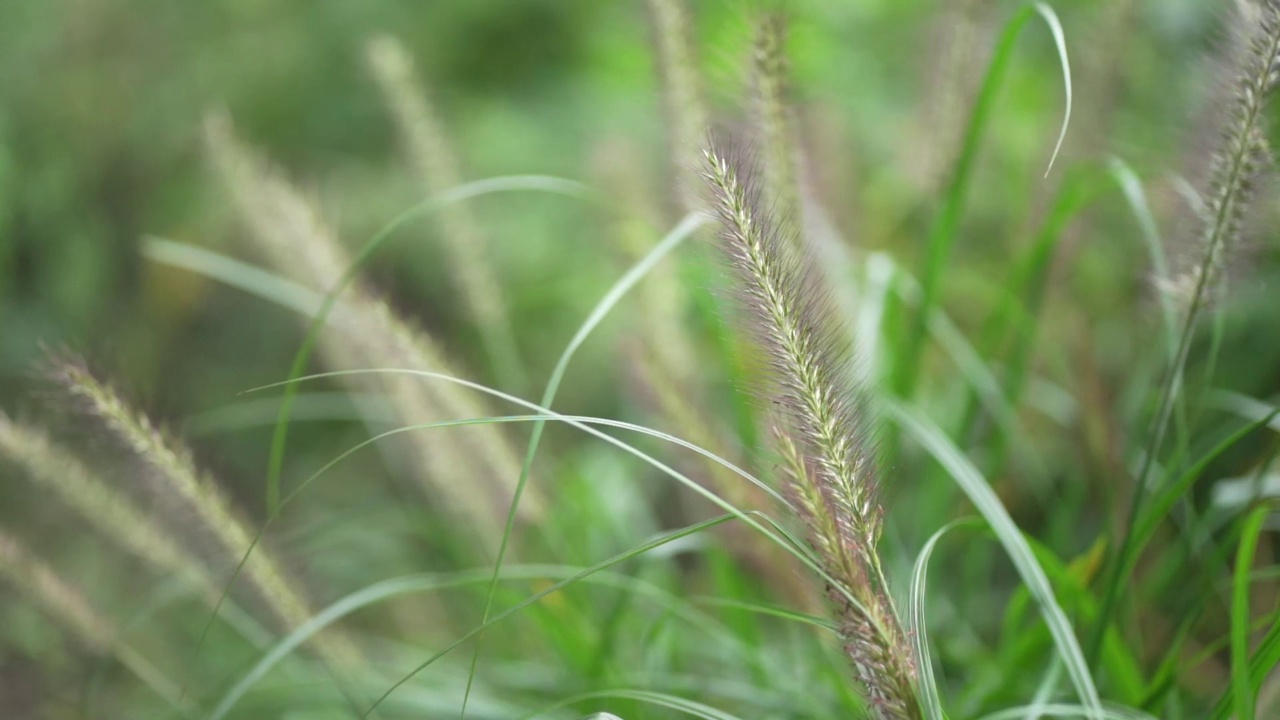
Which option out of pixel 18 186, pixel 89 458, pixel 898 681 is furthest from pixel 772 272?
pixel 18 186

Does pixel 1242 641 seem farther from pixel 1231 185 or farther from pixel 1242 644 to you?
pixel 1231 185

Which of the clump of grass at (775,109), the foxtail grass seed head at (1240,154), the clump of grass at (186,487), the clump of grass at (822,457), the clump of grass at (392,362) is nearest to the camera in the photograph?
the clump of grass at (822,457)

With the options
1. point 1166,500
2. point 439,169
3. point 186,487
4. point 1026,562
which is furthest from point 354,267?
point 1166,500

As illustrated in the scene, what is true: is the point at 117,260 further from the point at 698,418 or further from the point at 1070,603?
the point at 1070,603

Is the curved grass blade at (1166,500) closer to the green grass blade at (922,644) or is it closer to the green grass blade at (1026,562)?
the green grass blade at (1026,562)

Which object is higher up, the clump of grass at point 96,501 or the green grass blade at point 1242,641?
the green grass blade at point 1242,641

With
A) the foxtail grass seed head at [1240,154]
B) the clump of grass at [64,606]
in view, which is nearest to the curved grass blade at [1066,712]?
the foxtail grass seed head at [1240,154]
